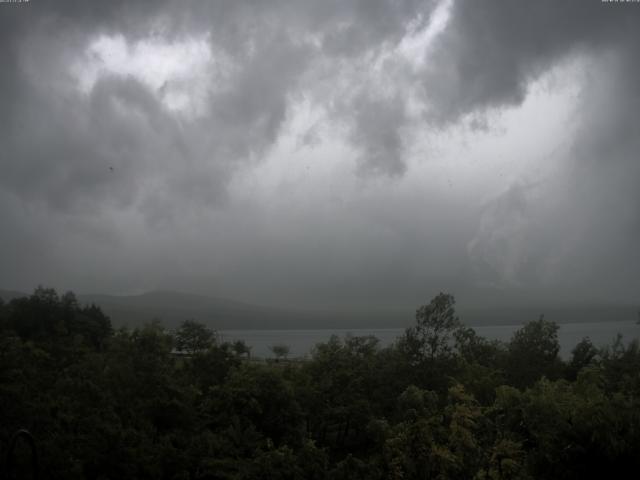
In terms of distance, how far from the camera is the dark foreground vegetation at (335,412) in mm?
19062

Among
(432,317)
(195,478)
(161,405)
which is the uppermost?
(432,317)

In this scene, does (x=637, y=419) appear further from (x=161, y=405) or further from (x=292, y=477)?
(x=161, y=405)

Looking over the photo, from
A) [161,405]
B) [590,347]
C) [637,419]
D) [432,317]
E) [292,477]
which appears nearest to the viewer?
[637,419]

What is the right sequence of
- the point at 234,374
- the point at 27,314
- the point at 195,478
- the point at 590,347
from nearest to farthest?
1. the point at 195,478
2. the point at 234,374
3. the point at 590,347
4. the point at 27,314

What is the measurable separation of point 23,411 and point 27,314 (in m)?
53.7

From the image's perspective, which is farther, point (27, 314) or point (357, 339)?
point (27, 314)

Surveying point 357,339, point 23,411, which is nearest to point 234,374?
point 23,411

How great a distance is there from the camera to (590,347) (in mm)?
54531

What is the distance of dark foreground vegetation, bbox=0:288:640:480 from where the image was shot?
19062 millimetres

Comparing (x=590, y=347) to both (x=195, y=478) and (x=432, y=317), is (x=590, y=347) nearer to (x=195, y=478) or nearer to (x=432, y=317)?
(x=432, y=317)

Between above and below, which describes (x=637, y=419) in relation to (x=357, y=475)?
above

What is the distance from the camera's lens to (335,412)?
32.1 m

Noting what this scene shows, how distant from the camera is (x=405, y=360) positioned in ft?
129

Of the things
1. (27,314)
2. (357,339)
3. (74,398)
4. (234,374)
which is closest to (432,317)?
(357,339)
